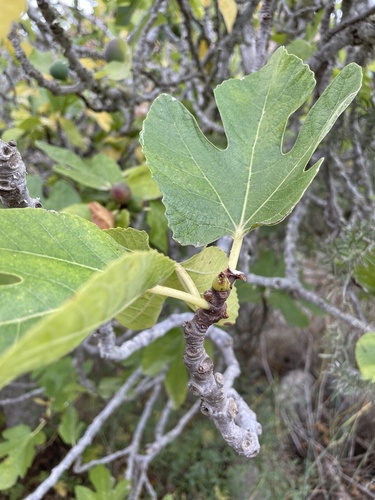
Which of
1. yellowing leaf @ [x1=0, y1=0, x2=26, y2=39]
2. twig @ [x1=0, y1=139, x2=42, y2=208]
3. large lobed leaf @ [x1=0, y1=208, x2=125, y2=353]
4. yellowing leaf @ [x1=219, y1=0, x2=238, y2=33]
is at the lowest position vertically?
large lobed leaf @ [x1=0, y1=208, x2=125, y2=353]

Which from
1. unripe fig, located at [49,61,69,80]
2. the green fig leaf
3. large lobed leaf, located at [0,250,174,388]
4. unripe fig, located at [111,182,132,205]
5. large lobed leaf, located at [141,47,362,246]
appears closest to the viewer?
large lobed leaf, located at [0,250,174,388]

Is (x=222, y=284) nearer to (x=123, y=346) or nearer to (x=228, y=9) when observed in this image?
(x=123, y=346)

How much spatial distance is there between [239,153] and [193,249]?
0.84m

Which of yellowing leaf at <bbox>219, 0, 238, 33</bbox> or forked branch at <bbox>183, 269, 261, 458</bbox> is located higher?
yellowing leaf at <bbox>219, 0, 238, 33</bbox>

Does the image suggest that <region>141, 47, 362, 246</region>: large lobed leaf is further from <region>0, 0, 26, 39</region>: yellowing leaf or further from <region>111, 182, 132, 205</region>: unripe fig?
<region>111, 182, 132, 205</region>: unripe fig

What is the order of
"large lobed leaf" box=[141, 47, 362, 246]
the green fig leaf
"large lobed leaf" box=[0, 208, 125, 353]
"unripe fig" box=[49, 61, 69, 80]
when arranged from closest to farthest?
1. "large lobed leaf" box=[0, 208, 125, 353]
2. "large lobed leaf" box=[141, 47, 362, 246]
3. the green fig leaf
4. "unripe fig" box=[49, 61, 69, 80]

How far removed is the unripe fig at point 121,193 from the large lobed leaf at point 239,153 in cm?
45

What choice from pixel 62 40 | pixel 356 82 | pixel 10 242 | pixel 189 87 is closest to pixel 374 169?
pixel 189 87

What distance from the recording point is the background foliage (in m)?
0.97

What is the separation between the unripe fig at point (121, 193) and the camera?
0.94 metres

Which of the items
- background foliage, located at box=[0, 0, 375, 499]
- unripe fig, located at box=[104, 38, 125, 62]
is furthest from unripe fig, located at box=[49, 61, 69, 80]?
unripe fig, located at box=[104, 38, 125, 62]

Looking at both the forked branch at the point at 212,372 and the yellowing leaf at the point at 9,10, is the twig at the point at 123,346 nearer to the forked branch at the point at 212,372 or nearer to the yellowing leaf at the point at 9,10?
the forked branch at the point at 212,372

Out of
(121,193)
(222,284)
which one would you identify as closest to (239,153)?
(222,284)

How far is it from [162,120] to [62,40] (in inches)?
23.4
